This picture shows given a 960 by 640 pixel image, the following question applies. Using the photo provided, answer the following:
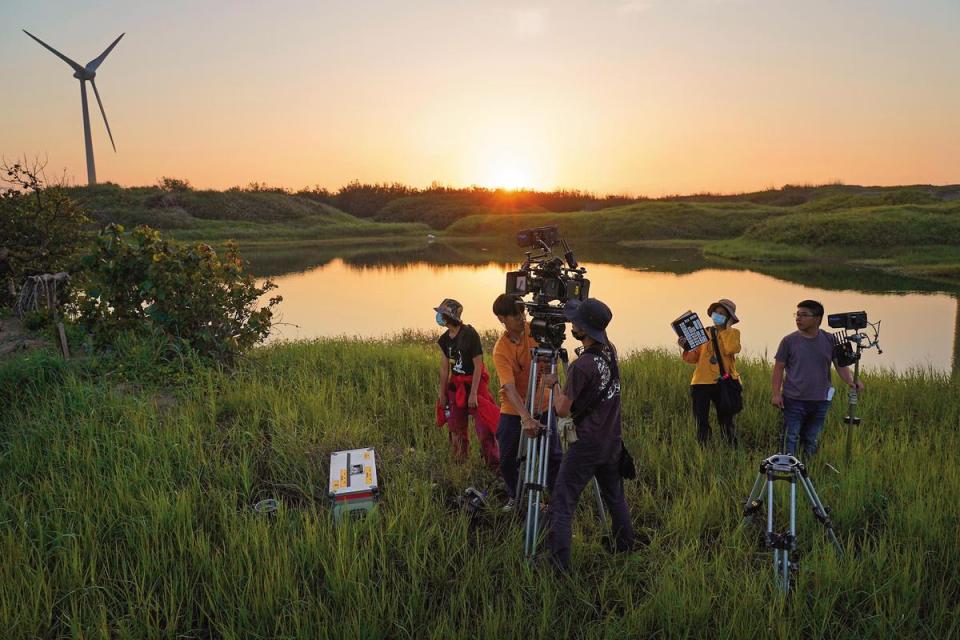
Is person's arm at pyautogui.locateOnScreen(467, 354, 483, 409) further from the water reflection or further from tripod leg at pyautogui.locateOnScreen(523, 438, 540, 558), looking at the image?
the water reflection

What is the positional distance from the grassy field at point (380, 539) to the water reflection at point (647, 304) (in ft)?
26.4

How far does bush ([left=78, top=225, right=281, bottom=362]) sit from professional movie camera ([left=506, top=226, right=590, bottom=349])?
514 cm

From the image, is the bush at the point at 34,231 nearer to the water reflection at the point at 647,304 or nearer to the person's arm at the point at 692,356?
the water reflection at the point at 647,304

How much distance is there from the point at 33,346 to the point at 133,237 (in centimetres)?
273

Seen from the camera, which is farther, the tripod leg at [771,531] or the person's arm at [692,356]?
the person's arm at [692,356]

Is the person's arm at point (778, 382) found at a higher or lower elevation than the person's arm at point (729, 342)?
lower

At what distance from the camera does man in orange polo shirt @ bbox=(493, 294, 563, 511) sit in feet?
14.5

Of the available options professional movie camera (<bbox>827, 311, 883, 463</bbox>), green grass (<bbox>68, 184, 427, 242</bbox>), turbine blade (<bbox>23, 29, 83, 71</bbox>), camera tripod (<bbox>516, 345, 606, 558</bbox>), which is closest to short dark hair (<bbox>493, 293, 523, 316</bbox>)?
camera tripod (<bbox>516, 345, 606, 558</bbox>)

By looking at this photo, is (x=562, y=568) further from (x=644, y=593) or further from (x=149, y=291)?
(x=149, y=291)

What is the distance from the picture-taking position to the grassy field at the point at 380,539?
3121 mm

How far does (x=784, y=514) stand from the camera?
427 cm

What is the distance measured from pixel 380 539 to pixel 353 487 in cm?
66

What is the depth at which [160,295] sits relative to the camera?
7.30 meters

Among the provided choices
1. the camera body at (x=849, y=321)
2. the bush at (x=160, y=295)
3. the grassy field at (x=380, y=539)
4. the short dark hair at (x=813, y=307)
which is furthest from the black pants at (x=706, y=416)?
the bush at (x=160, y=295)
